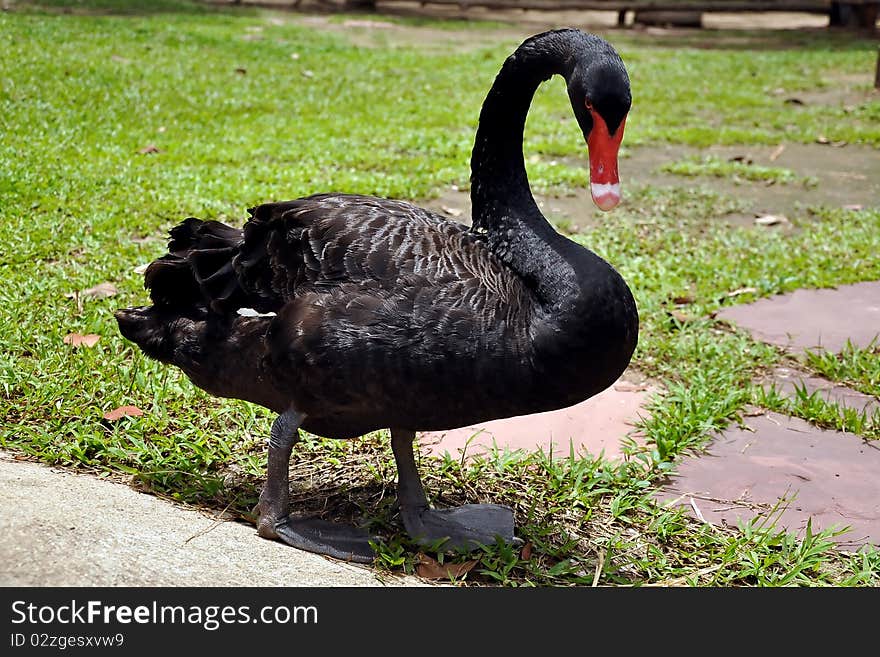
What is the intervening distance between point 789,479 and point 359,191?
3.37m

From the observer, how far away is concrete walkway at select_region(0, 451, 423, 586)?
2.16 metres

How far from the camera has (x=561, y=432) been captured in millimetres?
3395

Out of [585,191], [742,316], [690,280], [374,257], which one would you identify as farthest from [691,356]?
[585,191]

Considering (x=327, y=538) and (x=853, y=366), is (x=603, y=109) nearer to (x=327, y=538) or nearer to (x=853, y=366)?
(x=327, y=538)

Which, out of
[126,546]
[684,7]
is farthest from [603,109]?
[684,7]

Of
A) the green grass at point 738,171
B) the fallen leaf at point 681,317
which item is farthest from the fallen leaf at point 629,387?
the green grass at point 738,171

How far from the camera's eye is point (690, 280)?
15.7 ft

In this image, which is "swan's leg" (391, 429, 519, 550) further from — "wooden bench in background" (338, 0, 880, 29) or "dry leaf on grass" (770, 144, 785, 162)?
"wooden bench in background" (338, 0, 880, 29)

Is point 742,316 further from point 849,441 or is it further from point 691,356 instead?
point 849,441

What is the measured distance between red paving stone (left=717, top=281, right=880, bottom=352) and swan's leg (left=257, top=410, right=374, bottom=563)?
7.45 ft

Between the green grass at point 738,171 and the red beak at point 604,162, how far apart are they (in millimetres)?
4737

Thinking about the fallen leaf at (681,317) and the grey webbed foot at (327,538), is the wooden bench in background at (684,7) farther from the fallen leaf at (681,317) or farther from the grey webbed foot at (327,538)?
the grey webbed foot at (327,538)

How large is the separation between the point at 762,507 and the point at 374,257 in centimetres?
140

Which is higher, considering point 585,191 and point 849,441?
point 585,191
